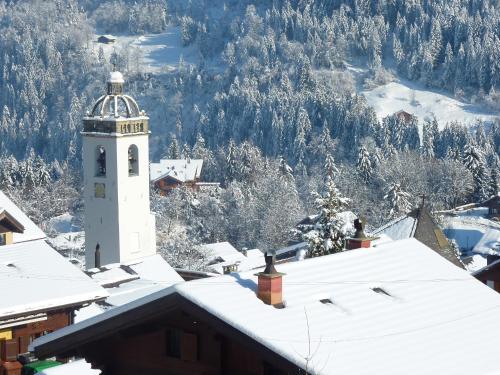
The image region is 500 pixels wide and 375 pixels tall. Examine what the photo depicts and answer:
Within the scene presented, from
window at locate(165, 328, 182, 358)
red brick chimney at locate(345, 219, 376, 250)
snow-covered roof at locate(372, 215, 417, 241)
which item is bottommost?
snow-covered roof at locate(372, 215, 417, 241)

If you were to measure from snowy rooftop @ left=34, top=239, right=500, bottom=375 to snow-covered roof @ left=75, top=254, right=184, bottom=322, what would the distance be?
24.3 ft

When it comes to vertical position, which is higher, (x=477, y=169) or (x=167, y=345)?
(x=167, y=345)

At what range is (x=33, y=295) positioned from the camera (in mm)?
19797

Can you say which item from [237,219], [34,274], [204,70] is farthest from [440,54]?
[34,274]

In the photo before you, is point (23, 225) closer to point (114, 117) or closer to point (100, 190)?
point (114, 117)

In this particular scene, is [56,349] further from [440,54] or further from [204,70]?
[204,70]

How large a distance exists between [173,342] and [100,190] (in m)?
35.4

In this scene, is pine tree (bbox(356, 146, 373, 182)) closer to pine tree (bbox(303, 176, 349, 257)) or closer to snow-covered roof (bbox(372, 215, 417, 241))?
snow-covered roof (bbox(372, 215, 417, 241))

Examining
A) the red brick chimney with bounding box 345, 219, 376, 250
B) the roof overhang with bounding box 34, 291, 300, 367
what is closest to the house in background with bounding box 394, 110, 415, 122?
the red brick chimney with bounding box 345, 219, 376, 250

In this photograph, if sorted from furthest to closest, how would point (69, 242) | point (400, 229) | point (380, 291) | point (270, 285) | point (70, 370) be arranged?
1. point (69, 242)
2. point (400, 229)
3. point (380, 291)
4. point (270, 285)
5. point (70, 370)

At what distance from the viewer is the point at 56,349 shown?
602 inches

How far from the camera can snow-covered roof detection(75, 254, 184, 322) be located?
23.6m

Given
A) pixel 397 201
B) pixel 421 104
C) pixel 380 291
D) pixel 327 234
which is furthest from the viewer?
pixel 421 104

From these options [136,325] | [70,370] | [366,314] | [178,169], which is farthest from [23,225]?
[178,169]
